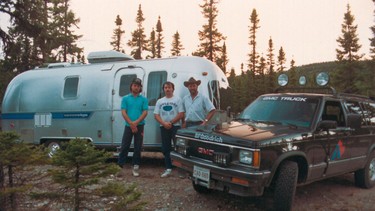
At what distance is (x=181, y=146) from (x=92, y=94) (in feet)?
13.7

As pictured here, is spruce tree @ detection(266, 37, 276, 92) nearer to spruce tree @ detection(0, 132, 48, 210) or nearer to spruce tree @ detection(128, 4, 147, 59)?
spruce tree @ detection(128, 4, 147, 59)

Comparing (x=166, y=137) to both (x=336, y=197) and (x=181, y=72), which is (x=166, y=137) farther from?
(x=336, y=197)

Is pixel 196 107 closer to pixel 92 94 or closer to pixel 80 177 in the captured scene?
pixel 92 94

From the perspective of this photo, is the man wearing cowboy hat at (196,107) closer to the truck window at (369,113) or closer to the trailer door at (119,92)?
the trailer door at (119,92)

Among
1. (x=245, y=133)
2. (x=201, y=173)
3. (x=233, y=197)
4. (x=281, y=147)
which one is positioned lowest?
(x=233, y=197)

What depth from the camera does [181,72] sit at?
7895 millimetres

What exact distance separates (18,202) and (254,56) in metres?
54.5

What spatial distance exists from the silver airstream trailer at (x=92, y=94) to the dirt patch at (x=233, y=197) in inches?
66.5

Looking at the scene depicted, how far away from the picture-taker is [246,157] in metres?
4.32

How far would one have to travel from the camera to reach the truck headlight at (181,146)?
5.18m

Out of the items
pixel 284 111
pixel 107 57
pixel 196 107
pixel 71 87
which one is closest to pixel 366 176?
pixel 284 111

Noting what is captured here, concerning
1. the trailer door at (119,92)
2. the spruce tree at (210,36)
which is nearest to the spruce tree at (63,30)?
the spruce tree at (210,36)

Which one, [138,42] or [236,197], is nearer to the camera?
[236,197]

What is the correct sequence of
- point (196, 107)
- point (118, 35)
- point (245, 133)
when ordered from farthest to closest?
point (118, 35)
point (196, 107)
point (245, 133)
